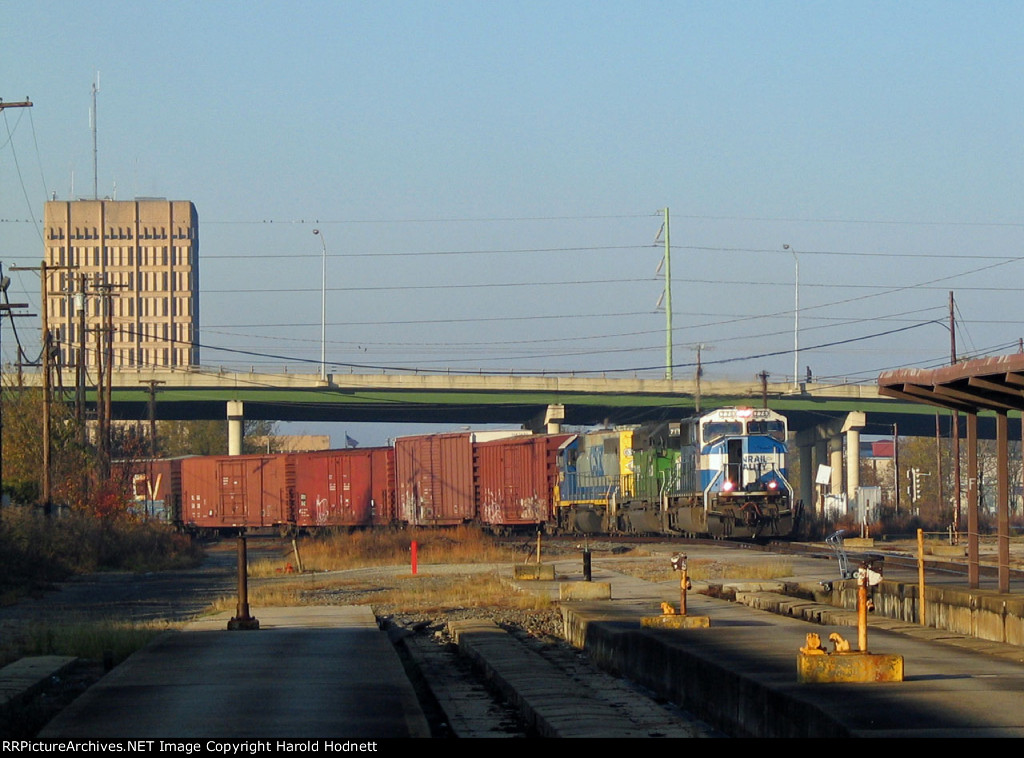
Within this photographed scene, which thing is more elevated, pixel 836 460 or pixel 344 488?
pixel 836 460

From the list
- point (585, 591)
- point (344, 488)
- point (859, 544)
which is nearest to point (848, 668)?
point (585, 591)

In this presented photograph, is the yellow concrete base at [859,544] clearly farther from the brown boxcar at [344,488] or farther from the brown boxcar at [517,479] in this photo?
the brown boxcar at [344,488]

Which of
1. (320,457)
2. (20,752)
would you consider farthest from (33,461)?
(20,752)

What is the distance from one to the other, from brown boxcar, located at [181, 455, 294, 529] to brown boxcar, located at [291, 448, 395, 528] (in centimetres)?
66

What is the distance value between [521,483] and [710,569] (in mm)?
20019

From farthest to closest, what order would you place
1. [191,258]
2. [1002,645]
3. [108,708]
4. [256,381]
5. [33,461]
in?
[191,258] < [256,381] < [33,461] < [1002,645] < [108,708]

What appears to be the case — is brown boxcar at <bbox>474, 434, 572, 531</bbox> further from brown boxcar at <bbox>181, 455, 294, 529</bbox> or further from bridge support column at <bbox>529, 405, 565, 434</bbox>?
bridge support column at <bbox>529, 405, 565, 434</bbox>

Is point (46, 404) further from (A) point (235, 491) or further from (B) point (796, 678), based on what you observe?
(B) point (796, 678)

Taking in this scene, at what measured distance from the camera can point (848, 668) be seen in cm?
924

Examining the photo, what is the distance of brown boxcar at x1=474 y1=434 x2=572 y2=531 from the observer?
149ft

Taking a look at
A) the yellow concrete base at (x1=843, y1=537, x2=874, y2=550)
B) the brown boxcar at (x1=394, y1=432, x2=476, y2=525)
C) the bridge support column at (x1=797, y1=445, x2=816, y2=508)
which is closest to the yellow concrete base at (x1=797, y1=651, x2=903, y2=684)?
the yellow concrete base at (x1=843, y1=537, x2=874, y2=550)

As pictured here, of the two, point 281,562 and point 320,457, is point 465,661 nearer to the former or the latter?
point 281,562

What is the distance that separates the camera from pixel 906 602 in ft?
49.7

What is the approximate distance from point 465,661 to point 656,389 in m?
69.7
